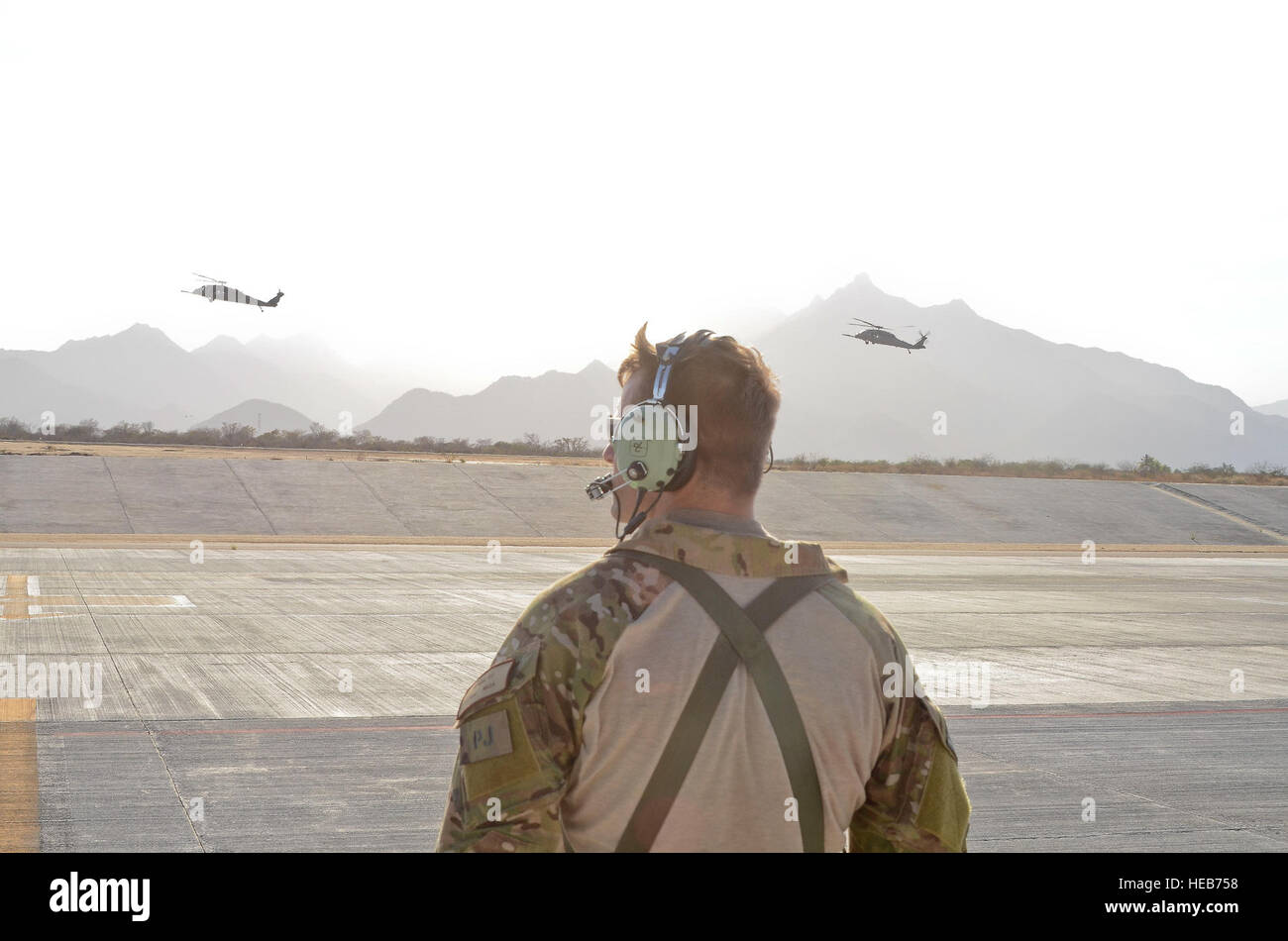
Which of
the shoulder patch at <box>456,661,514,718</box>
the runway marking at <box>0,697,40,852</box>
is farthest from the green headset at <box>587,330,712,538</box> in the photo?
the runway marking at <box>0,697,40,852</box>

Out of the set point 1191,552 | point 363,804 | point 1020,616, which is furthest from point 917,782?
point 1191,552

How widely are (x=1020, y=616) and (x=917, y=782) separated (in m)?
17.7

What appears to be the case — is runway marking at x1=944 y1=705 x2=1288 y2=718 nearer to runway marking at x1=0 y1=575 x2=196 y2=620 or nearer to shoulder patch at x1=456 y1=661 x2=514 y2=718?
shoulder patch at x1=456 y1=661 x2=514 y2=718

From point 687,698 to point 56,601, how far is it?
1733 centimetres

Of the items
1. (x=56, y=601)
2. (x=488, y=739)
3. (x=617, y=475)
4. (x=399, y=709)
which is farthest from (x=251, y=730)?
(x=56, y=601)

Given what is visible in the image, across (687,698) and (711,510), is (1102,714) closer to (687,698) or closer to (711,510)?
(711,510)

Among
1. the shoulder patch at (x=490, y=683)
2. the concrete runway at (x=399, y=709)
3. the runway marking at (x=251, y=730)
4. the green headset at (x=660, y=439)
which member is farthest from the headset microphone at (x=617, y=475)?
the runway marking at (x=251, y=730)

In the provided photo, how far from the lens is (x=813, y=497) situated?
48.1 m

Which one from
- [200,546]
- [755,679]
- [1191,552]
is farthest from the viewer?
[1191,552]

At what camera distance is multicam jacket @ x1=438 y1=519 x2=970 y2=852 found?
2168mm

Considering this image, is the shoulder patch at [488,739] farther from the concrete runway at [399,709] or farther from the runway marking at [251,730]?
the runway marking at [251,730]
